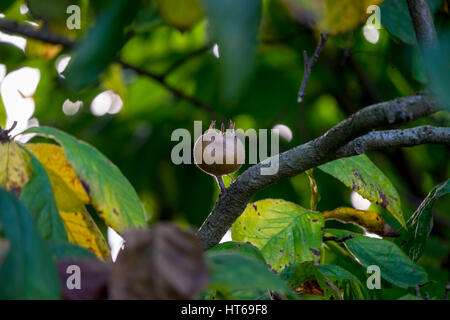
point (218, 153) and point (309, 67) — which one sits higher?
point (309, 67)

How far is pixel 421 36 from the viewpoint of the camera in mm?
638

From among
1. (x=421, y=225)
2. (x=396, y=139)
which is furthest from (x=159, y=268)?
(x=421, y=225)

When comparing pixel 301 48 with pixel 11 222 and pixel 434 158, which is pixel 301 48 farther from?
pixel 11 222

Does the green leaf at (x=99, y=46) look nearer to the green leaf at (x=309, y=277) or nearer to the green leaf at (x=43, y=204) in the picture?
the green leaf at (x=43, y=204)

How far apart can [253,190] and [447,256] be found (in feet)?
3.29

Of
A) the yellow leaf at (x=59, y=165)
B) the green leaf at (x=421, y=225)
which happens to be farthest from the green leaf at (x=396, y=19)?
the yellow leaf at (x=59, y=165)

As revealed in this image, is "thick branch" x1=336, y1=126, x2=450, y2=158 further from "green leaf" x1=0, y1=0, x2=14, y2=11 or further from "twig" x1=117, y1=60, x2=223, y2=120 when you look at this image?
"twig" x1=117, y1=60, x2=223, y2=120

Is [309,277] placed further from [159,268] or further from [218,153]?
[159,268]

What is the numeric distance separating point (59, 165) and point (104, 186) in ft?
0.30

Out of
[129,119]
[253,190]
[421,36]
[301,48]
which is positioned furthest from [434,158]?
[421,36]

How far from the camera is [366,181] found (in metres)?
0.96

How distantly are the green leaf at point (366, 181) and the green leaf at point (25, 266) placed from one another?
1.93ft

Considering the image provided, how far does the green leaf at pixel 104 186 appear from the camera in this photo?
2.27ft

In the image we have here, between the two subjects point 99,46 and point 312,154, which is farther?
point 312,154
